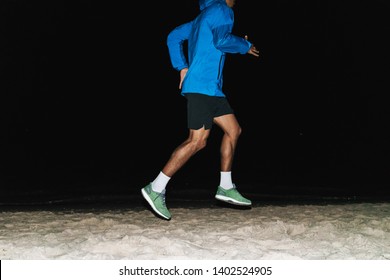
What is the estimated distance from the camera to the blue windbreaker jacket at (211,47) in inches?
99.3

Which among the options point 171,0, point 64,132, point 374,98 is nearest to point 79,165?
point 64,132

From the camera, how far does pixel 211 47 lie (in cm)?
260

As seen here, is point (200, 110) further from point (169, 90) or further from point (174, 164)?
point (169, 90)

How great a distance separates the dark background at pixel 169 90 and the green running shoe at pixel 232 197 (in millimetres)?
5306

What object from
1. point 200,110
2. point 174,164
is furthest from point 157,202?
point 200,110

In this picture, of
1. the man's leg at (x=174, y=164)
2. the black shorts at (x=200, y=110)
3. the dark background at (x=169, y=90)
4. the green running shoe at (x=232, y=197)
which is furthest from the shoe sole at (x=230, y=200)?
the dark background at (x=169, y=90)

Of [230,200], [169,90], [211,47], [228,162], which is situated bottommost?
[230,200]

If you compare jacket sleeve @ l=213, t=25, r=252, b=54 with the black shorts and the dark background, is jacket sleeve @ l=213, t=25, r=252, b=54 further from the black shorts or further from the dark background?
the dark background

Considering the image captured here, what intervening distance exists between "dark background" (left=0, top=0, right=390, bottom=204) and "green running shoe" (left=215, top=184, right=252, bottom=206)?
5.31 m

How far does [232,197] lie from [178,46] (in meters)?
1.15

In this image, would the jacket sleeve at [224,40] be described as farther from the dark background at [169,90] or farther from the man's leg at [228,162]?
the dark background at [169,90]

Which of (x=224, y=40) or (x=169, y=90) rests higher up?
(x=224, y=40)

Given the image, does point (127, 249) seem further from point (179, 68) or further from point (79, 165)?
point (79, 165)

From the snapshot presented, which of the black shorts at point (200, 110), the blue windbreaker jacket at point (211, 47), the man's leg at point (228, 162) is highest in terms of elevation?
the blue windbreaker jacket at point (211, 47)
